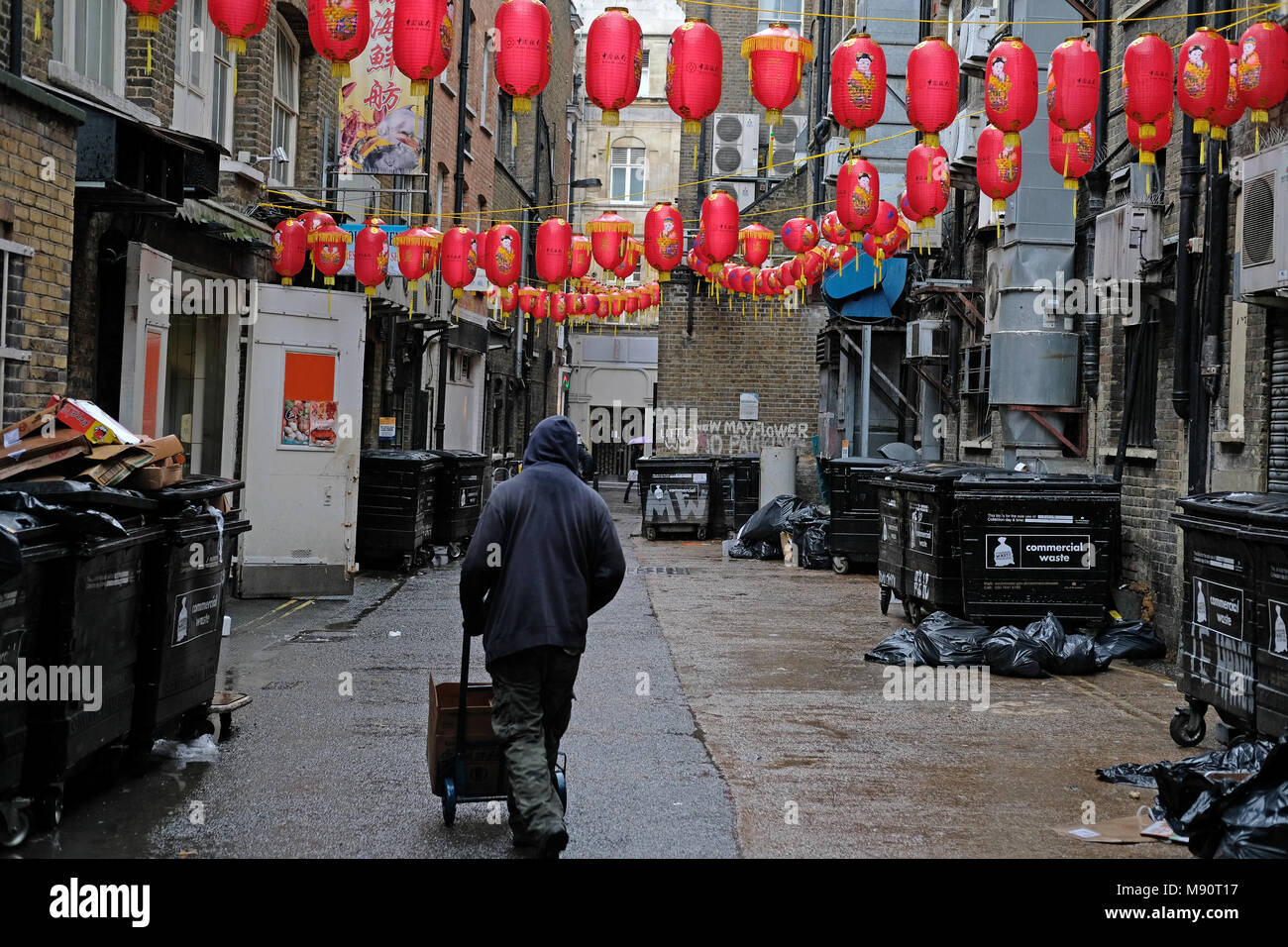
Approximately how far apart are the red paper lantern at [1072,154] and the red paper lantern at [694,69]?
9.34 ft

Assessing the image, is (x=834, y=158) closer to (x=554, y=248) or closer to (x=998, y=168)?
(x=554, y=248)

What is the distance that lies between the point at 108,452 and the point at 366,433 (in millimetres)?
16234

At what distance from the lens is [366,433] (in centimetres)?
2242

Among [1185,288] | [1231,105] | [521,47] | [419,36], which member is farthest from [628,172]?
[1231,105]

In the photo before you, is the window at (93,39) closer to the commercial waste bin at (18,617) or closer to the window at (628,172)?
the commercial waste bin at (18,617)

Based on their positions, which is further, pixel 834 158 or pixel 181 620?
pixel 834 158

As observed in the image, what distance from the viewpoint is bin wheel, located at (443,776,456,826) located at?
6.00 meters

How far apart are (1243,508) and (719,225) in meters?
10.2

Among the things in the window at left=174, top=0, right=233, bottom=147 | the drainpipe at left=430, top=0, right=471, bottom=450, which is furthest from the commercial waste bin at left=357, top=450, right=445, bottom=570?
Answer: the drainpipe at left=430, top=0, right=471, bottom=450

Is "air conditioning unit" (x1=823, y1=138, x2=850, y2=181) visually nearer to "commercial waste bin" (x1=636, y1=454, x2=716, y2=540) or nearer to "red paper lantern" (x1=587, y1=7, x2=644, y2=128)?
"commercial waste bin" (x1=636, y1=454, x2=716, y2=540)

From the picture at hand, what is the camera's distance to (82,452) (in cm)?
629

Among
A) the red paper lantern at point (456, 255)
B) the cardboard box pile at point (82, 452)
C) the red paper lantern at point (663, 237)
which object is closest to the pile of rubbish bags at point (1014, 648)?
the cardboard box pile at point (82, 452)

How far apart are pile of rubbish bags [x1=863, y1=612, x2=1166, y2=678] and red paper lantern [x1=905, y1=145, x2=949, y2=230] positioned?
454 centimetres
